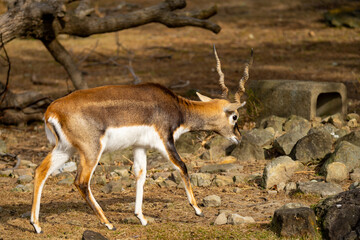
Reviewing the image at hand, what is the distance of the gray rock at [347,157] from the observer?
23.6 ft

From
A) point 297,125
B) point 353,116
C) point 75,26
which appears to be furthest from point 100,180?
point 353,116

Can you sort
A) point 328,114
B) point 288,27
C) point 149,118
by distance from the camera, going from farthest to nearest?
point 288,27, point 328,114, point 149,118

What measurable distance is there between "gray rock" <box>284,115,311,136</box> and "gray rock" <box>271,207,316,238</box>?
371 centimetres

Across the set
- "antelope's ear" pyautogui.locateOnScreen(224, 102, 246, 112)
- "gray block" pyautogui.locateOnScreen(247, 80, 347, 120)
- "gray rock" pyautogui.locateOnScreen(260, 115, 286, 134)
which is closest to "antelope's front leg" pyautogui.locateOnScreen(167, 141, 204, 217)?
Answer: "antelope's ear" pyautogui.locateOnScreen(224, 102, 246, 112)

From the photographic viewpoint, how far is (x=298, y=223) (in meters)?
5.00

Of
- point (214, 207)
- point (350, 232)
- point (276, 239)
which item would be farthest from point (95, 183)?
point (350, 232)

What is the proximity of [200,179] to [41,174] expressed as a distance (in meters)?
2.33

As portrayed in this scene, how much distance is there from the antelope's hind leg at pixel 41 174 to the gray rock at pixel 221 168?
262 centimetres

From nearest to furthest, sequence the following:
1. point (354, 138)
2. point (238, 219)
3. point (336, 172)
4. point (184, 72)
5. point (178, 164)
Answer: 1. point (238, 219)
2. point (178, 164)
3. point (336, 172)
4. point (354, 138)
5. point (184, 72)

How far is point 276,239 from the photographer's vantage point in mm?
5039

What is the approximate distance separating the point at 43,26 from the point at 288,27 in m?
11.4

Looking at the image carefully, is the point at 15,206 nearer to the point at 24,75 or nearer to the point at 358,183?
the point at 358,183

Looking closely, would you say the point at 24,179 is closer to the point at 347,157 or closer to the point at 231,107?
the point at 231,107

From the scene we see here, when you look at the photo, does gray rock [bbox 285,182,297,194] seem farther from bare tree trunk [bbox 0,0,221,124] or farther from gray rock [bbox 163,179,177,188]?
bare tree trunk [bbox 0,0,221,124]
